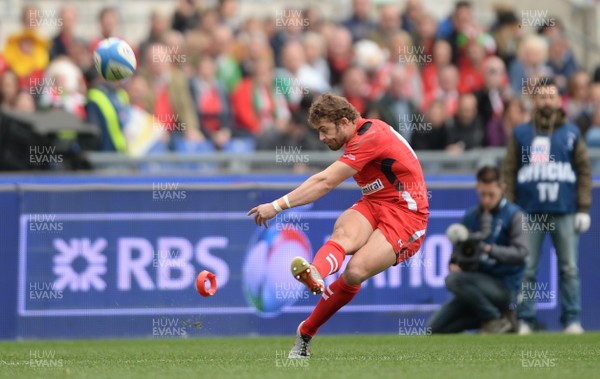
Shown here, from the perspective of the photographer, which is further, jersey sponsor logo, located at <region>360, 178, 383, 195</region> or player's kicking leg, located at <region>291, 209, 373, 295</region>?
jersey sponsor logo, located at <region>360, 178, 383, 195</region>

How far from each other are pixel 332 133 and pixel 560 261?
14.7 ft

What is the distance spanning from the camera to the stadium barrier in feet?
48.4

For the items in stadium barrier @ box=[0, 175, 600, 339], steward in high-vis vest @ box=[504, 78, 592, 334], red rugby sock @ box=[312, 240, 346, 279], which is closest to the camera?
red rugby sock @ box=[312, 240, 346, 279]

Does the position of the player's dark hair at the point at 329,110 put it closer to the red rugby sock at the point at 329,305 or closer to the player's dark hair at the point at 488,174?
the red rugby sock at the point at 329,305

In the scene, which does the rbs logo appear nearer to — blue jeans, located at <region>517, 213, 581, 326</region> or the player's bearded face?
blue jeans, located at <region>517, 213, 581, 326</region>

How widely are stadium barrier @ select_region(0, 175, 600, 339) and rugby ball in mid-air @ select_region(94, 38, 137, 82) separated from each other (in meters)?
1.95

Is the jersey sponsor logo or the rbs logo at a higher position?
the jersey sponsor logo

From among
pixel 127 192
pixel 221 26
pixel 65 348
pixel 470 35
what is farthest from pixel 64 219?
pixel 470 35

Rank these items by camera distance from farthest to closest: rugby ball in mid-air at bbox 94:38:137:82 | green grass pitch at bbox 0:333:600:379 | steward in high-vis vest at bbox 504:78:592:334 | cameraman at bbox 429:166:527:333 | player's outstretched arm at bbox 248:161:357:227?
steward in high-vis vest at bbox 504:78:592:334 < cameraman at bbox 429:166:527:333 < rugby ball in mid-air at bbox 94:38:137:82 < player's outstretched arm at bbox 248:161:357:227 < green grass pitch at bbox 0:333:600:379

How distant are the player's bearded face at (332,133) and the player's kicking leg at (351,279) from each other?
0.81 meters

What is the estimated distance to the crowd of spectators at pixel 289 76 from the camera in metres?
17.7

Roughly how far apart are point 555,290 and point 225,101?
583cm

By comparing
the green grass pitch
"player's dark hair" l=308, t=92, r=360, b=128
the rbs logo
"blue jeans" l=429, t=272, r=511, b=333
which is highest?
"player's dark hair" l=308, t=92, r=360, b=128

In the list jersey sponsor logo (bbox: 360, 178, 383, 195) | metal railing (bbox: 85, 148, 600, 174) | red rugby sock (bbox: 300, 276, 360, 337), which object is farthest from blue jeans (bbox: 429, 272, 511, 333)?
red rugby sock (bbox: 300, 276, 360, 337)
